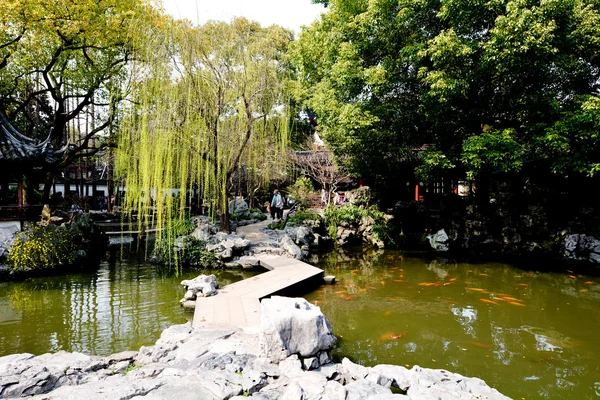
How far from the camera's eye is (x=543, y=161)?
31.8 ft

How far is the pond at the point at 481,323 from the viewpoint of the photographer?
12.2 feet

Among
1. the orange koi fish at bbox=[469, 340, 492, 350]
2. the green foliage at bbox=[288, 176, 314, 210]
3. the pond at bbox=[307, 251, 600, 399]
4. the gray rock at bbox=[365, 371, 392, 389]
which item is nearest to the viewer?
the gray rock at bbox=[365, 371, 392, 389]

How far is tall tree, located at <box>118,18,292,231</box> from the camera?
6.79 m

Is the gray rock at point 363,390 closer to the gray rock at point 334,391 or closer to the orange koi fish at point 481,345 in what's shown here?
the gray rock at point 334,391

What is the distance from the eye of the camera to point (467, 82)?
7863 mm

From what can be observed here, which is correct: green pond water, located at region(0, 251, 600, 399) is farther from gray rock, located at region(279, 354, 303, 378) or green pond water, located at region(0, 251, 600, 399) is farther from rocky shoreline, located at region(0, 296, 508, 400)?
gray rock, located at region(279, 354, 303, 378)

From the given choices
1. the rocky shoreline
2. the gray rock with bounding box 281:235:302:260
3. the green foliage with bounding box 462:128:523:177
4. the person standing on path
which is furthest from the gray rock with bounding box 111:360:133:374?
the person standing on path

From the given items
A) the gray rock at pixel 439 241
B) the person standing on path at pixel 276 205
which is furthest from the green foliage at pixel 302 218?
the gray rock at pixel 439 241

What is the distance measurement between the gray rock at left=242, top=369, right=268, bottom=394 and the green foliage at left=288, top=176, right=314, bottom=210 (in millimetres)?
10993

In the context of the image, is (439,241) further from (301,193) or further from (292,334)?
(292,334)

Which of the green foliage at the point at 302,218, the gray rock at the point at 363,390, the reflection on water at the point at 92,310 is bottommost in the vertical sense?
the reflection on water at the point at 92,310

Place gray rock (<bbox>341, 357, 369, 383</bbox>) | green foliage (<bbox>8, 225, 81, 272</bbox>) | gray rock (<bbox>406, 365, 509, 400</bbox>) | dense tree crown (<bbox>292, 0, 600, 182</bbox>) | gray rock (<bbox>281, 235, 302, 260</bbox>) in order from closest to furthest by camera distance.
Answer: gray rock (<bbox>406, 365, 509, 400</bbox>)
gray rock (<bbox>341, 357, 369, 383</bbox>)
dense tree crown (<bbox>292, 0, 600, 182</bbox>)
green foliage (<bbox>8, 225, 81, 272</bbox>)
gray rock (<bbox>281, 235, 302, 260</bbox>)

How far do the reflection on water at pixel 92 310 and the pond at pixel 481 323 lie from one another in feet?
8.12

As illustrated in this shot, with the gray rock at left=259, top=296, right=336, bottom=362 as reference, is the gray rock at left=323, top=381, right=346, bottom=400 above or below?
below
